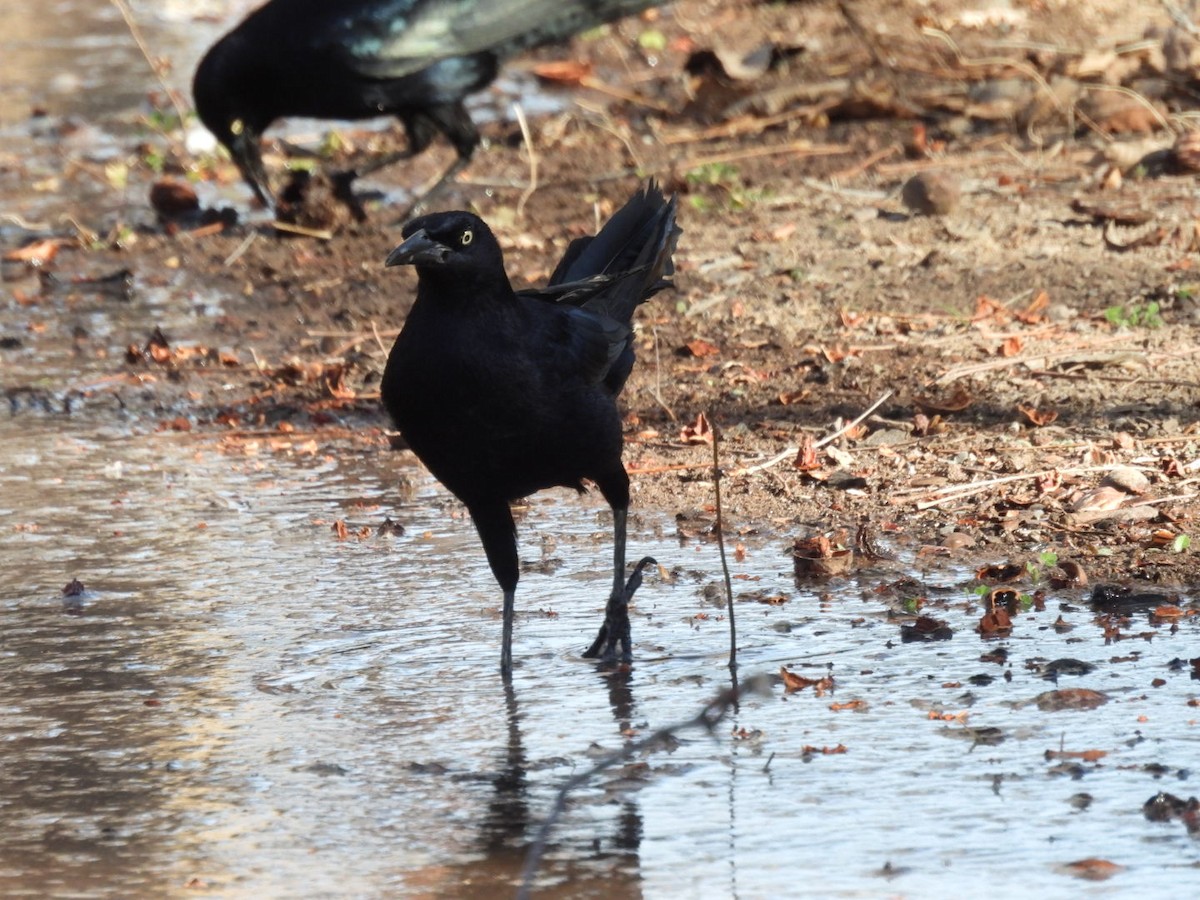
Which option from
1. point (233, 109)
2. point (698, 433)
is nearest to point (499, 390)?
point (698, 433)

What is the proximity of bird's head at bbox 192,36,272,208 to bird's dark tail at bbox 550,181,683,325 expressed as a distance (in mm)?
4290

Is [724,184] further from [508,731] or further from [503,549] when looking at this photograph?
[508,731]

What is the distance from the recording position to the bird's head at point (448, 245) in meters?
3.98

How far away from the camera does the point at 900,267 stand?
7344mm

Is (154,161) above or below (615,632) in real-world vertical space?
below

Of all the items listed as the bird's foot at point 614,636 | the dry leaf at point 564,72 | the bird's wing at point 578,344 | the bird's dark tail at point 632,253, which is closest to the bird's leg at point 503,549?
the bird's foot at point 614,636

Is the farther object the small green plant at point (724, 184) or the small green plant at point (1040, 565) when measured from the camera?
the small green plant at point (724, 184)

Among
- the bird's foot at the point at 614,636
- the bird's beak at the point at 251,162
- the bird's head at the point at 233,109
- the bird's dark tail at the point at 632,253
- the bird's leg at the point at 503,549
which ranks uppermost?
the bird's dark tail at the point at 632,253

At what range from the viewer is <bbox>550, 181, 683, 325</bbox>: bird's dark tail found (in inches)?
193

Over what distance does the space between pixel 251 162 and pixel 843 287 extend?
3.45 metres

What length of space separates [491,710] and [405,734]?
0.75ft

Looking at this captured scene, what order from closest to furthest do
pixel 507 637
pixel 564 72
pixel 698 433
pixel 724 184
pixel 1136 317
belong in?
1. pixel 507 637
2. pixel 698 433
3. pixel 1136 317
4. pixel 724 184
5. pixel 564 72

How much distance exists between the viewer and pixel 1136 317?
643 centimetres

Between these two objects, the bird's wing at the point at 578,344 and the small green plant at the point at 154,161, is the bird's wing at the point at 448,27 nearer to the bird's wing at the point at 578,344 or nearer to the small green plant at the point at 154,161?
the small green plant at the point at 154,161
